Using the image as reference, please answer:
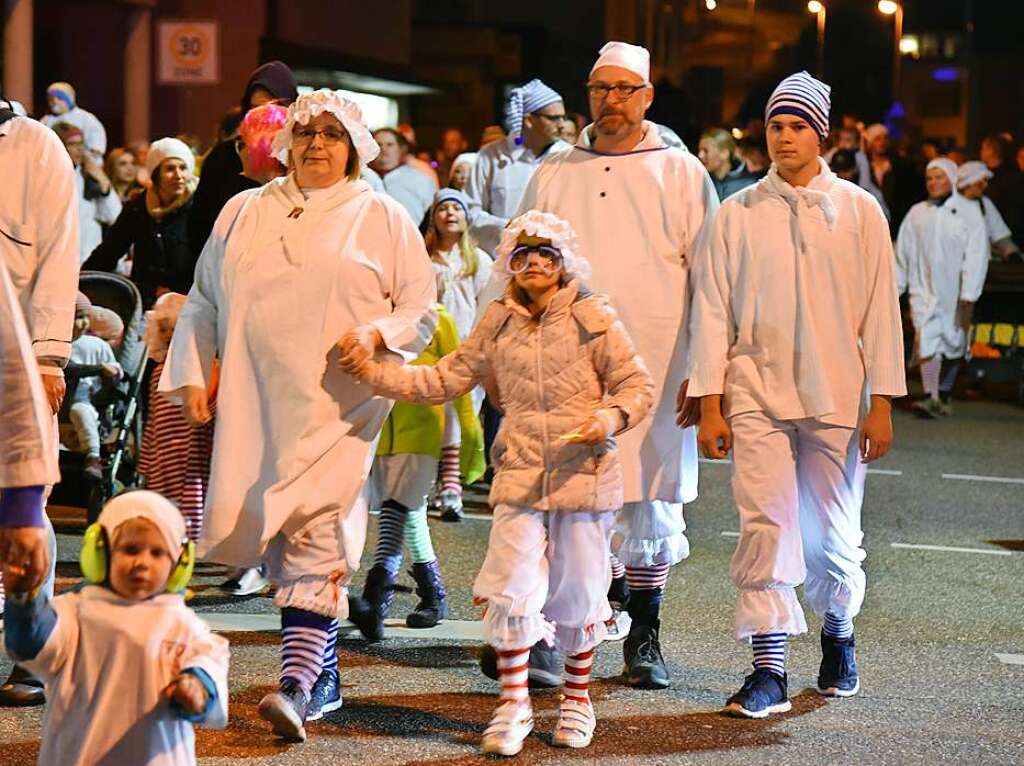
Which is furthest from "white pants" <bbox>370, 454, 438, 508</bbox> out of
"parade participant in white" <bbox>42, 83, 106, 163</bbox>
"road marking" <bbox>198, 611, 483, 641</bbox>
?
"parade participant in white" <bbox>42, 83, 106, 163</bbox>

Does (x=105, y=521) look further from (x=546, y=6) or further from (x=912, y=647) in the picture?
(x=546, y=6)

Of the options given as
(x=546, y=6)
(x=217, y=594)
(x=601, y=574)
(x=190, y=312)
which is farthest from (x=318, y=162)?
(x=546, y=6)

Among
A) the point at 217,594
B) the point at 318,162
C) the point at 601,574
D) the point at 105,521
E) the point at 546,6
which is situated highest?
the point at 546,6

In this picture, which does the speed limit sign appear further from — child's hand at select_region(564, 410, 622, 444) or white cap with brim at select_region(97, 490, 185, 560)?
white cap with brim at select_region(97, 490, 185, 560)

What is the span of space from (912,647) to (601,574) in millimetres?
2189

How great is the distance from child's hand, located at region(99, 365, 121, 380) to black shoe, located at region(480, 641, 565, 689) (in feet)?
12.3

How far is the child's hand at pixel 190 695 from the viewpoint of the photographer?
4.57 meters

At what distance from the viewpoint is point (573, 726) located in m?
6.61

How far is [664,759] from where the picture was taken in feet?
21.3

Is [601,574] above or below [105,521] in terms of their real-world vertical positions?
below

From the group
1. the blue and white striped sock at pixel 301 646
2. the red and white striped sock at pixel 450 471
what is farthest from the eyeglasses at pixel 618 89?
the red and white striped sock at pixel 450 471

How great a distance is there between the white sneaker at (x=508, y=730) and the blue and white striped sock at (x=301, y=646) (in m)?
0.64

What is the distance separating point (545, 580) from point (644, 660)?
1028 mm

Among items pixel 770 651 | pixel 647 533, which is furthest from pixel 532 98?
pixel 770 651
